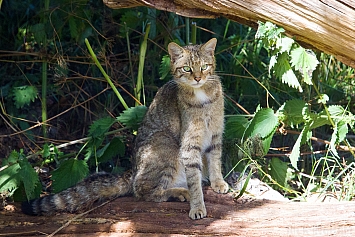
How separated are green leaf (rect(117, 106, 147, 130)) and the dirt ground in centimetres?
82

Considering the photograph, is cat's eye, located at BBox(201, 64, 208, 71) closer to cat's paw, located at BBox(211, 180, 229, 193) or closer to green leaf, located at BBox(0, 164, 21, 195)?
cat's paw, located at BBox(211, 180, 229, 193)

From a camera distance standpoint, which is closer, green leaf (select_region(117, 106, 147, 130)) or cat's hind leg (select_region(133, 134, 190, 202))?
cat's hind leg (select_region(133, 134, 190, 202))

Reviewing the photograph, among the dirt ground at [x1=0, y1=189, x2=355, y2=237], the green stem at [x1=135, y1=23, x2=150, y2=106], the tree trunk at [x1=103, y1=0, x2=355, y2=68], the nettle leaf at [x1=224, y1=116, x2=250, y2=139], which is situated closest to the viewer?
the dirt ground at [x1=0, y1=189, x2=355, y2=237]

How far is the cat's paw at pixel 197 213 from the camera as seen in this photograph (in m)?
4.18

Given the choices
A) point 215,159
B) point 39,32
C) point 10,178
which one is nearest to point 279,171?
point 215,159

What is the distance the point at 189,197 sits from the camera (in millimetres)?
4473

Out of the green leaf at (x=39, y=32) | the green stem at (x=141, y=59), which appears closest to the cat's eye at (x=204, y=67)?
the green stem at (x=141, y=59)

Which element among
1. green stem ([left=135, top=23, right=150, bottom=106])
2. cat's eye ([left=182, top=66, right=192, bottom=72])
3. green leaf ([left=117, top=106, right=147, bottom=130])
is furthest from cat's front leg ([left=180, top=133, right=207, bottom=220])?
green stem ([left=135, top=23, right=150, bottom=106])

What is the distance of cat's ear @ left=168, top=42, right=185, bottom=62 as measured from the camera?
4.67 m

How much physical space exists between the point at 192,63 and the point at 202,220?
1253 millimetres

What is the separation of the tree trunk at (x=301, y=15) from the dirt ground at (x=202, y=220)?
1.22 meters

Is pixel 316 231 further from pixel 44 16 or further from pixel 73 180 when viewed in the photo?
pixel 44 16

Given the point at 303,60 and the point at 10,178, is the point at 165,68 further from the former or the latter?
the point at 10,178

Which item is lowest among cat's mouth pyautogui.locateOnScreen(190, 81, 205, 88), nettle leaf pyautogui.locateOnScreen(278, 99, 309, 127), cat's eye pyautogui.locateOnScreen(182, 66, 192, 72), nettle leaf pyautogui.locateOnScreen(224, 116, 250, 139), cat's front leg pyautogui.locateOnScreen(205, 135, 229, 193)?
cat's front leg pyautogui.locateOnScreen(205, 135, 229, 193)
